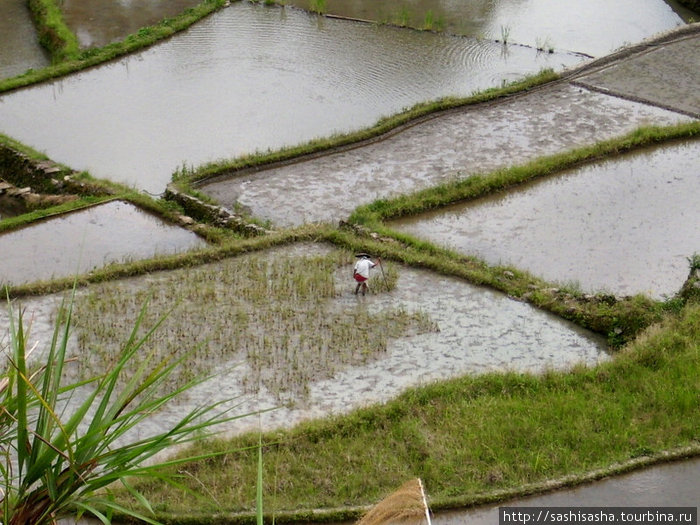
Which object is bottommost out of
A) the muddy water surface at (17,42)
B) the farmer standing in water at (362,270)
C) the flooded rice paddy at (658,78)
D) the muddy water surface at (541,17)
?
the farmer standing in water at (362,270)

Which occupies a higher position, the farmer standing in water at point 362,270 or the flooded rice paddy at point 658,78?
the flooded rice paddy at point 658,78

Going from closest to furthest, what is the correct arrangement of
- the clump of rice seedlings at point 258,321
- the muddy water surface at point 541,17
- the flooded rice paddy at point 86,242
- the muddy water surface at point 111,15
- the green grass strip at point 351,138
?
the clump of rice seedlings at point 258,321, the flooded rice paddy at point 86,242, the green grass strip at point 351,138, the muddy water surface at point 111,15, the muddy water surface at point 541,17

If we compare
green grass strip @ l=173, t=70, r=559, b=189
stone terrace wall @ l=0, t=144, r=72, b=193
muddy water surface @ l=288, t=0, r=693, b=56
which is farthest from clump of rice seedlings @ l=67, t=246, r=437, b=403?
muddy water surface @ l=288, t=0, r=693, b=56

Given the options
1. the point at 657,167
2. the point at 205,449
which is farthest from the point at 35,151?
the point at 657,167

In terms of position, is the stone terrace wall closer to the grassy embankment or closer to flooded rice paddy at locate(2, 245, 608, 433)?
the grassy embankment

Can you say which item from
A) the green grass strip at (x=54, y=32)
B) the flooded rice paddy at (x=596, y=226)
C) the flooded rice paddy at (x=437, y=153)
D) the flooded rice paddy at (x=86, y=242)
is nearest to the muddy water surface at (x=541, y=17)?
the flooded rice paddy at (x=437, y=153)

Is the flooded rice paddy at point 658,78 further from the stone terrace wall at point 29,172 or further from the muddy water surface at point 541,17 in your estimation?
the stone terrace wall at point 29,172
